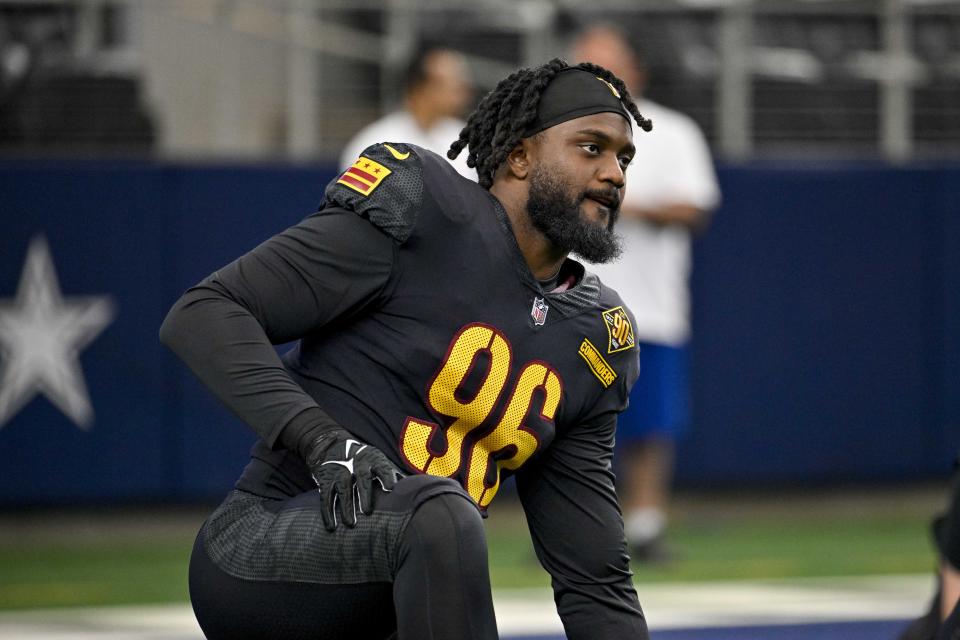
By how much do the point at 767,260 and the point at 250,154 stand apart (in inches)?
108

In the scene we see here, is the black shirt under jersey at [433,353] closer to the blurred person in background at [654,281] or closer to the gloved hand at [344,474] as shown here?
the gloved hand at [344,474]

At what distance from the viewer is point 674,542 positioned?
25.2 ft

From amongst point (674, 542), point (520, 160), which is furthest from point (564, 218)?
point (674, 542)

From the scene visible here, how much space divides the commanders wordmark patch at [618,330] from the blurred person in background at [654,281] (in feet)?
11.3

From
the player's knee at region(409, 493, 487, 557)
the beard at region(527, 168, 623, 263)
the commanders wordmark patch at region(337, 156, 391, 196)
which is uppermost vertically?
the commanders wordmark patch at region(337, 156, 391, 196)

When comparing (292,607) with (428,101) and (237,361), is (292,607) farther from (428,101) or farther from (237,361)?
(428,101)

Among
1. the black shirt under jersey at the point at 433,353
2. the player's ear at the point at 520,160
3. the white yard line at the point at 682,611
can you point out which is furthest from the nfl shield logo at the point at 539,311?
the white yard line at the point at 682,611

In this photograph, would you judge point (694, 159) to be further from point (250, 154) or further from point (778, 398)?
point (250, 154)

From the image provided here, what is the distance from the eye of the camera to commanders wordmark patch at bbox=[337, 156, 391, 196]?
304cm

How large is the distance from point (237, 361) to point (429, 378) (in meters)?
0.42

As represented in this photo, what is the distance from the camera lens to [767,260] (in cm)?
820

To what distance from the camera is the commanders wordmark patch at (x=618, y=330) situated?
333 cm

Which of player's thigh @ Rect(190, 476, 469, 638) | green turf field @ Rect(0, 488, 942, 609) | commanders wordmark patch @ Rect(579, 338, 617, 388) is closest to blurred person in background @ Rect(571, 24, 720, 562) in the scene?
green turf field @ Rect(0, 488, 942, 609)

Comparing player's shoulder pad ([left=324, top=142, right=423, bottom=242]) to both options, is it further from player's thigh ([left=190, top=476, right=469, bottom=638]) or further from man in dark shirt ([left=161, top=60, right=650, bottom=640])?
player's thigh ([left=190, top=476, right=469, bottom=638])
